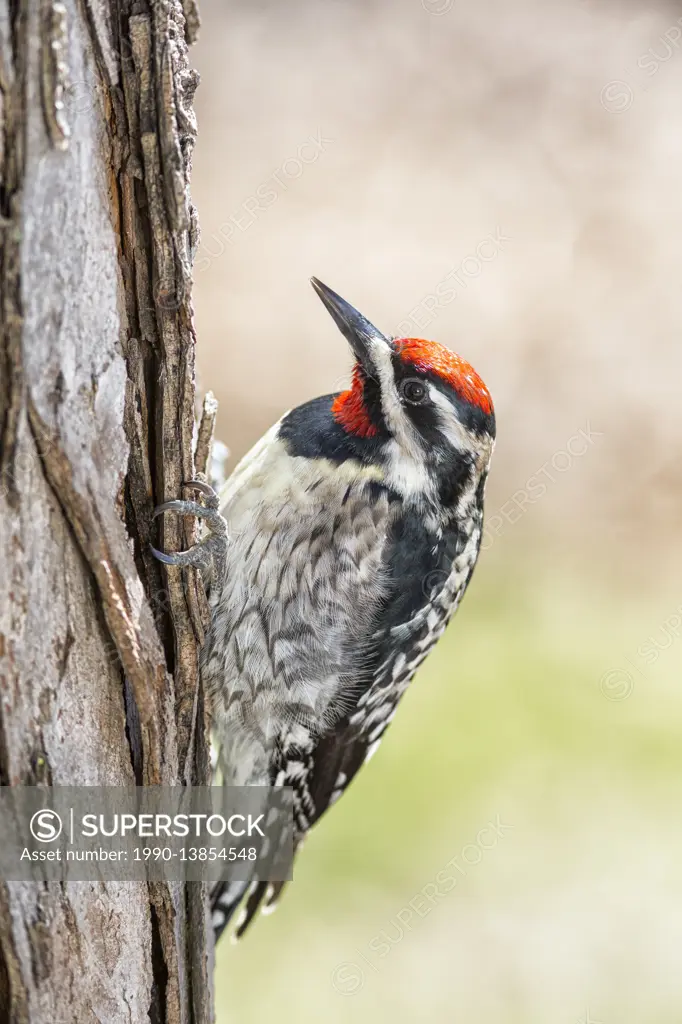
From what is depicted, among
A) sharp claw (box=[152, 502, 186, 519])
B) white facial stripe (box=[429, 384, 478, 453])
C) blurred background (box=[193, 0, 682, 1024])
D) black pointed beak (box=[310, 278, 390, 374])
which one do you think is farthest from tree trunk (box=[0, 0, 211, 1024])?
blurred background (box=[193, 0, 682, 1024])

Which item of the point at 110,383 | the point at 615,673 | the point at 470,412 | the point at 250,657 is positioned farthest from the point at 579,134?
the point at 110,383

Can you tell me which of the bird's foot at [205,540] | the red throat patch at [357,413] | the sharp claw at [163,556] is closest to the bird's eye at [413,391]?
the red throat patch at [357,413]

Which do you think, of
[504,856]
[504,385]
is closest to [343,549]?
[504,856]

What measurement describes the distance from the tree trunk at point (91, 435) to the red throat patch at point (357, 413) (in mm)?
667

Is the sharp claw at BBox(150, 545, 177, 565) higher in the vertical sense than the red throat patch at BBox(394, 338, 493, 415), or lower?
lower

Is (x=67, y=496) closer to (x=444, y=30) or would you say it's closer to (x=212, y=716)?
(x=212, y=716)

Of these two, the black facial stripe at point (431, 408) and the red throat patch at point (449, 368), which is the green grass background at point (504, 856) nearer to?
the black facial stripe at point (431, 408)

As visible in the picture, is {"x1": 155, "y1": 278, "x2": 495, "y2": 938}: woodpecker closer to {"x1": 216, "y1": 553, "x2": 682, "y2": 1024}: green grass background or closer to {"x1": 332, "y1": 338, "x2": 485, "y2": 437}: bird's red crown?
{"x1": 332, "y1": 338, "x2": 485, "y2": 437}: bird's red crown

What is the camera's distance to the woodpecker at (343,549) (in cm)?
234

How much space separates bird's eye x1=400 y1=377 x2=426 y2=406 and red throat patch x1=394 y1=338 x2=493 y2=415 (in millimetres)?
41

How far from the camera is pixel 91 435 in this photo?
61.1 inches

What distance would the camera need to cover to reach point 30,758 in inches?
59.5

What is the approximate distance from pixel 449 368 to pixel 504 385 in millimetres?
3891

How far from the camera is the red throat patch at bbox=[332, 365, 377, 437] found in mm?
2404
